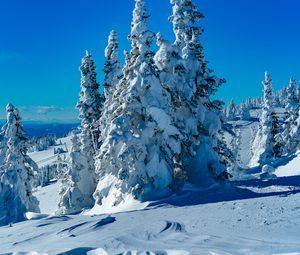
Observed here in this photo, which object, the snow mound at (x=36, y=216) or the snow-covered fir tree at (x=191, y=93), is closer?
the snow mound at (x=36, y=216)

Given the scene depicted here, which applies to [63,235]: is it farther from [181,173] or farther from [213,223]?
[181,173]

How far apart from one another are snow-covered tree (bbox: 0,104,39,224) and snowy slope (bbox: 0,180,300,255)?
1269cm

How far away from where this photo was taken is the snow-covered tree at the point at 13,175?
28.7 metres

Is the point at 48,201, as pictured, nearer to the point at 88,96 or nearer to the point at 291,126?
the point at 291,126

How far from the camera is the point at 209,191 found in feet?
69.9

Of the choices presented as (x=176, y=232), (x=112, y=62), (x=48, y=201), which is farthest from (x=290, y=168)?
(x=48, y=201)

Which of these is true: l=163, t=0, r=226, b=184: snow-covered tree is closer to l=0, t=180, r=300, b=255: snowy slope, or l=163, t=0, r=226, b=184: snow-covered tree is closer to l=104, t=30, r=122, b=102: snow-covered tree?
l=0, t=180, r=300, b=255: snowy slope

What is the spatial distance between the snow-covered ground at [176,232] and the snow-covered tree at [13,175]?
12599mm

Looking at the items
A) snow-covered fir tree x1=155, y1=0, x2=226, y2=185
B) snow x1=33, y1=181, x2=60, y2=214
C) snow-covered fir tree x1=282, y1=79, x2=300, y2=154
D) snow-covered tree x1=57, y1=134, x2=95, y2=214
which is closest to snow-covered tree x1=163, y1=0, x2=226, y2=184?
snow-covered fir tree x1=155, y1=0, x2=226, y2=185

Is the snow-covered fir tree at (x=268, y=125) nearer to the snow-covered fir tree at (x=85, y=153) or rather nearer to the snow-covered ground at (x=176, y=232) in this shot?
the snow-covered fir tree at (x=85, y=153)

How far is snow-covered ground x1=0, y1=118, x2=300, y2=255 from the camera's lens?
10.4 meters

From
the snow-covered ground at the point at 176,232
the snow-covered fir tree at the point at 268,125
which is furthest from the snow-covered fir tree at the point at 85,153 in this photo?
the snow-covered fir tree at the point at 268,125

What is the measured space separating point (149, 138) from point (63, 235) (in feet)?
29.9

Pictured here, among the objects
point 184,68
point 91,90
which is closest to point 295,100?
point 91,90
